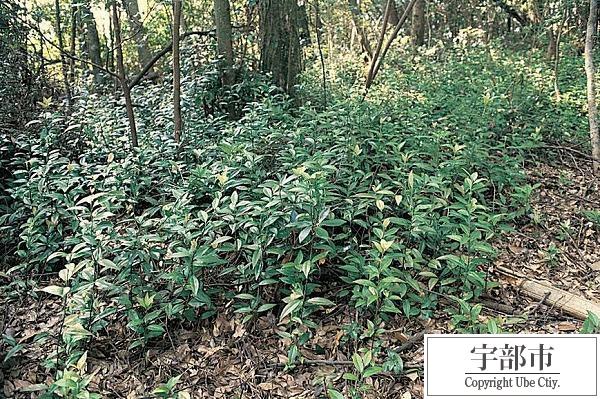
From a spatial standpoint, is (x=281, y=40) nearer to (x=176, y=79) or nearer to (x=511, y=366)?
(x=176, y=79)

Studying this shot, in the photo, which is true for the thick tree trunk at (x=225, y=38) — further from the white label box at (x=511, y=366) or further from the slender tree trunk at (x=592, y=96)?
the white label box at (x=511, y=366)

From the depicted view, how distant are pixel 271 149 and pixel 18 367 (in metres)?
2.16

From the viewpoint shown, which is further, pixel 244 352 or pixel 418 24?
pixel 418 24

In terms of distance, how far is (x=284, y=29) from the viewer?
552cm

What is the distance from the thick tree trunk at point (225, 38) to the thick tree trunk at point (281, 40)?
0.33m

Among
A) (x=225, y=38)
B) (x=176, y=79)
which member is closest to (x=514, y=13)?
(x=225, y=38)

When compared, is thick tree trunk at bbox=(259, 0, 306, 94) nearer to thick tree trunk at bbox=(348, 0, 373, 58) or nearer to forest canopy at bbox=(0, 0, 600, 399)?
forest canopy at bbox=(0, 0, 600, 399)

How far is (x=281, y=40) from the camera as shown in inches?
220

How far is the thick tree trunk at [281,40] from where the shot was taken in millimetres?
5496

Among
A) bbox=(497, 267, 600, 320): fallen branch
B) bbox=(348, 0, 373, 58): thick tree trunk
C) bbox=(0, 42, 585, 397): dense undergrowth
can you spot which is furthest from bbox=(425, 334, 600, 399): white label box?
bbox=(348, 0, 373, 58): thick tree trunk

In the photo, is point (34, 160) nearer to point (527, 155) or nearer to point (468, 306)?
point (468, 306)

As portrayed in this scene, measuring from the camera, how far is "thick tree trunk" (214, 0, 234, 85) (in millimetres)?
5488

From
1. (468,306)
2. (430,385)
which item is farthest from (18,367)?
(468,306)

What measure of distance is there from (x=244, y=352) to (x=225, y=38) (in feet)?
12.0
